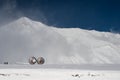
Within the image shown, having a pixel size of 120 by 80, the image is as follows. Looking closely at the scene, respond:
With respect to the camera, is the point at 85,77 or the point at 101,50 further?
the point at 101,50

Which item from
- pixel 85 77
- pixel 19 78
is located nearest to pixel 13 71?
pixel 19 78

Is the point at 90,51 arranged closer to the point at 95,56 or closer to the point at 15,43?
the point at 95,56

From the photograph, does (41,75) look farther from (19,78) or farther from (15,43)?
(15,43)

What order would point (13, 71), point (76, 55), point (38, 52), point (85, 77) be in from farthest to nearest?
point (38, 52), point (76, 55), point (13, 71), point (85, 77)

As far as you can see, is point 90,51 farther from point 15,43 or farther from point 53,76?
point 53,76

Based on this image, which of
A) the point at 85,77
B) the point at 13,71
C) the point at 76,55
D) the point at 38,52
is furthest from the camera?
the point at 38,52

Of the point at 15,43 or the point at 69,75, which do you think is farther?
the point at 15,43

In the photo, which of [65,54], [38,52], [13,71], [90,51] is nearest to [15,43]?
[38,52]

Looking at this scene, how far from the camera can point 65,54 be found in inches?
7008

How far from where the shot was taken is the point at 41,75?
96.0 ft

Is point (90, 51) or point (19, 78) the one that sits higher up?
point (90, 51)

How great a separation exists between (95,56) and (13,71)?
483 feet

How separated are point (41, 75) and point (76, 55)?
5721 inches

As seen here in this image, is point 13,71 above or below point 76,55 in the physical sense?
below
